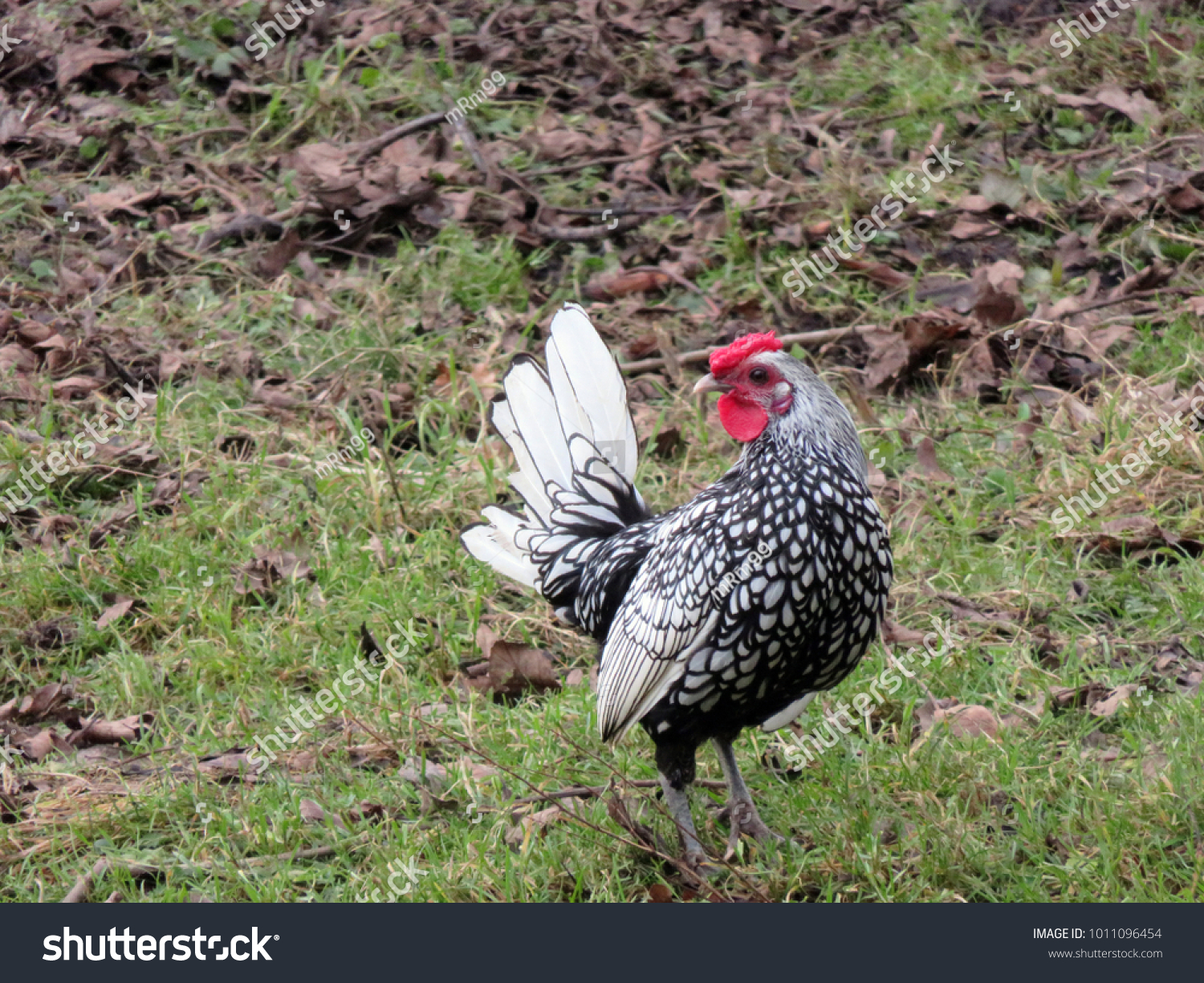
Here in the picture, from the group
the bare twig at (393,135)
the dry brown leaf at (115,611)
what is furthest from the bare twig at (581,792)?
the bare twig at (393,135)

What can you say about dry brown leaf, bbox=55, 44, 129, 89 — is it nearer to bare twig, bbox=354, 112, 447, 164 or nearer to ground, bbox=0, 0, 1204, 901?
ground, bbox=0, 0, 1204, 901

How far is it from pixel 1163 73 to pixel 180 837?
6.22 metres

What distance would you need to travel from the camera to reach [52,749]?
12.7 ft

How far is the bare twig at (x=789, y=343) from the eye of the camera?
217 inches

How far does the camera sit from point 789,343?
18.3ft

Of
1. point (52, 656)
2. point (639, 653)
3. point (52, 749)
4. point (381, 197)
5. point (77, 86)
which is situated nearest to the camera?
point (639, 653)

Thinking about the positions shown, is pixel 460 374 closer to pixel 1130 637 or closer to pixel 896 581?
pixel 896 581

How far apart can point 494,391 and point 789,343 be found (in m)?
1.31

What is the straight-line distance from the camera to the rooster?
2.94 metres

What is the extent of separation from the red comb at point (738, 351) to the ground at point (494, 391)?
1.18m

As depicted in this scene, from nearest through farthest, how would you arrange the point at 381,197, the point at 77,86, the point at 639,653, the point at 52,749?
the point at 639,653, the point at 52,749, the point at 381,197, the point at 77,86

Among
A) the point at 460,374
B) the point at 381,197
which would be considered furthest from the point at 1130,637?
the point at 381,197

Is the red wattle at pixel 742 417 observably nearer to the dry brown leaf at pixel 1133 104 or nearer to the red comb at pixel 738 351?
the red comb at pixel 738 351

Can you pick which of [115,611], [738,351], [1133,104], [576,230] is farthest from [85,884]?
[1133,104]
